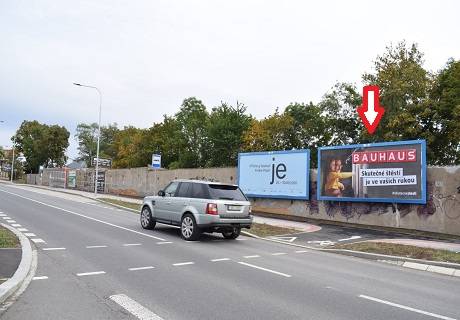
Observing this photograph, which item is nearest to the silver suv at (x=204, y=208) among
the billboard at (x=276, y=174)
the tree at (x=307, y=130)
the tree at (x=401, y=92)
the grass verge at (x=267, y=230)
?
the grass verge at (x=267, y=230)

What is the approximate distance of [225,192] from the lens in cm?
1351

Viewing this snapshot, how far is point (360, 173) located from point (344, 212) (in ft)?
6.22

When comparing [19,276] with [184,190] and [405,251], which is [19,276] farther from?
[405,251]

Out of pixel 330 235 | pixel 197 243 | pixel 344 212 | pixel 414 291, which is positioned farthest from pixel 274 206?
pixel 414 291

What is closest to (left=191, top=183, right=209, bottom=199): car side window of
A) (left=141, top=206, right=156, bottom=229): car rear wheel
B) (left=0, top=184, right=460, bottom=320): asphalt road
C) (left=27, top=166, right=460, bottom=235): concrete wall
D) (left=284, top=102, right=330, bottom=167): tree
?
(left=0, top=184, right=460, bottom=320): asphalt road

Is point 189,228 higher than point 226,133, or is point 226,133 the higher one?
point 226,133

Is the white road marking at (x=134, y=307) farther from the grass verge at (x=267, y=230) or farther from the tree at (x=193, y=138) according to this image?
the tree at (x=193, y=138)

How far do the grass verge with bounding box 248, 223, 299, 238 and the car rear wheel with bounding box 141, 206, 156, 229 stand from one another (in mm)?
3469

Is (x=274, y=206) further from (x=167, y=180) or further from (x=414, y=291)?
(x=414, y=291)

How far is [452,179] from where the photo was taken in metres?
16.0

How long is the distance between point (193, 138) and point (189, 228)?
51.0 metres

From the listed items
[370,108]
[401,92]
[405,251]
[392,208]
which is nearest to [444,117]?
[401,92]

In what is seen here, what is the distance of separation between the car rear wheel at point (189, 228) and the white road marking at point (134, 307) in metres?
6.32

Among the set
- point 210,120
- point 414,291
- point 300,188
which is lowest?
point 414,291
